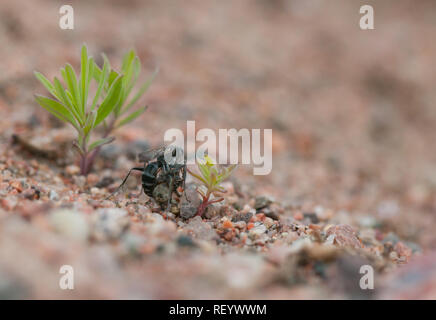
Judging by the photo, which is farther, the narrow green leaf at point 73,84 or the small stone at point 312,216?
the small stone at point 312,216

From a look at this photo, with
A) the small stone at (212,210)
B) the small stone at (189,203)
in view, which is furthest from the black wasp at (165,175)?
the small stone at (212,210)

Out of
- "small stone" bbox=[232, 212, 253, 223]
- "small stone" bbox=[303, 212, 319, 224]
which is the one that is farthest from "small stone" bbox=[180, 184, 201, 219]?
"small stone" bbox=[303, 212, 319, 224]

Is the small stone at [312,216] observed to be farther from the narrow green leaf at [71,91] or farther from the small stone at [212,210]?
the narrow green leaf at [71,91]

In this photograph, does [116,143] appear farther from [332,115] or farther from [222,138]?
[332,115]

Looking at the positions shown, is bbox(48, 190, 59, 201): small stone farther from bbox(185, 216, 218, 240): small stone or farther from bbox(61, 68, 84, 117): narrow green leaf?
bbox(185, 216, 218, 240): small stone

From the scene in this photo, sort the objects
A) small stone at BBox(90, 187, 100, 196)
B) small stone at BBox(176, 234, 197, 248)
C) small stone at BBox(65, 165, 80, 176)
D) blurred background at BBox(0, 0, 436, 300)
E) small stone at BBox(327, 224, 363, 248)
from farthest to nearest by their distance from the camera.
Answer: blurred background at BBox(0, 0, 436, 300)
small stone at BBox(65, 165, 80, 176)
small stone at BBox(90, 187, 100, 196)
small stone at BBox(327, 224, 363, 248)
small stone at BBox(176, 234, 197, 248)
